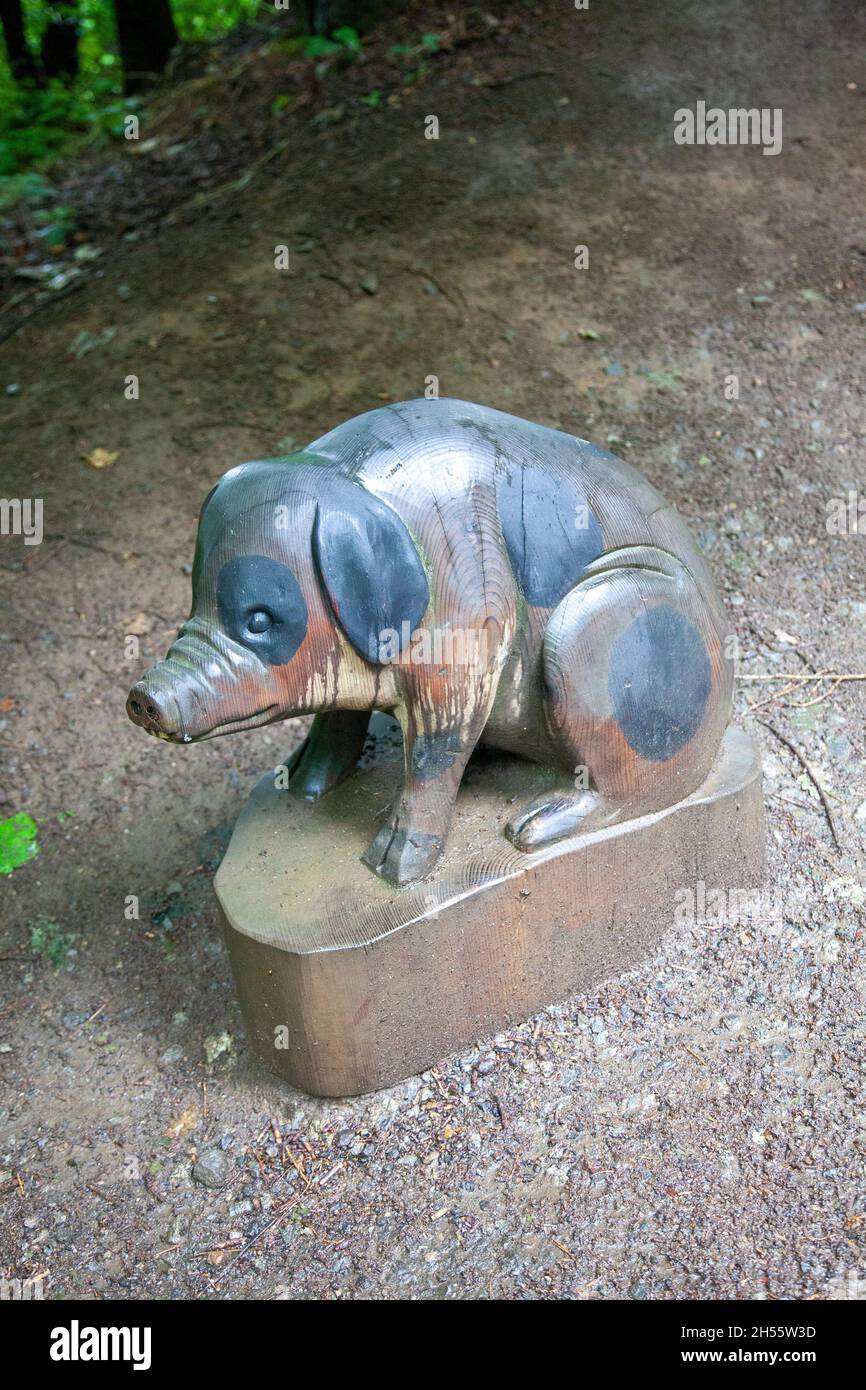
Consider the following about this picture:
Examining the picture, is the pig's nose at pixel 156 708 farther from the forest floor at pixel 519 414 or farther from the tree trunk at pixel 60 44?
the tree trunk at pixel 60 44

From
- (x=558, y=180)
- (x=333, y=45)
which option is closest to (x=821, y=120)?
(x=558, y=180)

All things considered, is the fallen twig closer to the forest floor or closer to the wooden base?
the forest floor

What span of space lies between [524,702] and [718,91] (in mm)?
5175

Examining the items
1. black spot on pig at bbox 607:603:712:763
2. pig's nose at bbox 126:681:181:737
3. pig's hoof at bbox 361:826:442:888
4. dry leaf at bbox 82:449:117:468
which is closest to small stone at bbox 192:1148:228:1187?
pig's hoof at bbox 361:826:442:888

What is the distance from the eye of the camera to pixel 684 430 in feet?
17.5

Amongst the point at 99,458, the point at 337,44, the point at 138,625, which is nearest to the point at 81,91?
the point at 337,44

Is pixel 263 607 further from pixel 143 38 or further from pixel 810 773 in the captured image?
pixel 143 38

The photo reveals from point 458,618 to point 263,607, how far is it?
450mm

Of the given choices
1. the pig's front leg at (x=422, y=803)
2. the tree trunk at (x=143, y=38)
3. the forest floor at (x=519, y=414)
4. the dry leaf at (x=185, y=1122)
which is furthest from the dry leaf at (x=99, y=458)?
the tree trunk at (x=143, y=38)

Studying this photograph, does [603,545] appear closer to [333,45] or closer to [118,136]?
[333,45]

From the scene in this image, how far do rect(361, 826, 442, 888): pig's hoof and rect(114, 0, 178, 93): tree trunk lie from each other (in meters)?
8.72

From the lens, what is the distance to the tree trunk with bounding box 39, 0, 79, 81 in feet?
37.1

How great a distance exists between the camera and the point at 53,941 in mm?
3885

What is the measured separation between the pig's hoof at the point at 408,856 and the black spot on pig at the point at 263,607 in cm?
61
